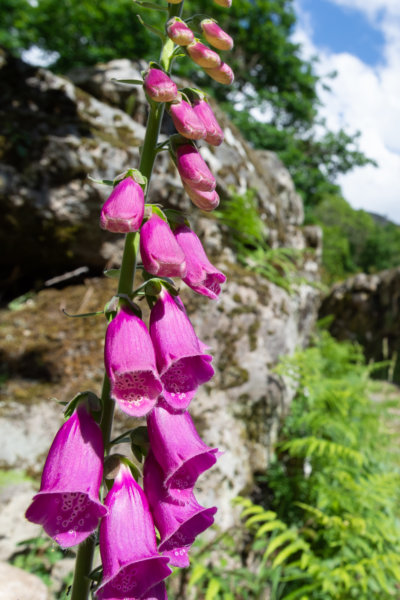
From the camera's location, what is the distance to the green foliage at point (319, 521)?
7.73 ft

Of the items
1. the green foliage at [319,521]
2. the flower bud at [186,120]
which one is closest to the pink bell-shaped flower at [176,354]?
the flower bud at [186,120]

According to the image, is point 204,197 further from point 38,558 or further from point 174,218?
point 38,558

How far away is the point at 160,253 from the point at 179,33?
0.63 metres

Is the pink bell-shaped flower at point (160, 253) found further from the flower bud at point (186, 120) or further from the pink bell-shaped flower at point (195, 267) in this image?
the flower bud at point (186, 120)

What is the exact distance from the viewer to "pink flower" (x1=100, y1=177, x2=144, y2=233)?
39.9 inches

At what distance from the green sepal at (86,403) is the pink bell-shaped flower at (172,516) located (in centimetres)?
18

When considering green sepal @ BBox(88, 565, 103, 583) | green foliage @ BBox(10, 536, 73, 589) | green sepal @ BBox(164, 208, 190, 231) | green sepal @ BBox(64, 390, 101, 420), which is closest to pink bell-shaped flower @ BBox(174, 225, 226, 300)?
green sepal @ BBox(164, 208, 190, 231)

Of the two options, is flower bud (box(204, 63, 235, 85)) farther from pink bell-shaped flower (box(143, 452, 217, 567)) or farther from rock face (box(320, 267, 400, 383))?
rock face (box(320, 267, 400, 383))

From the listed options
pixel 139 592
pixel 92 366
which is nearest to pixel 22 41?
pixel 92 366

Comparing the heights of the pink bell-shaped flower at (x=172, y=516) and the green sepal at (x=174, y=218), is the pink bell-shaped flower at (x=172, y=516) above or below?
below

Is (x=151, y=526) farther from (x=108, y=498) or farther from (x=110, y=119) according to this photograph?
(x=110, y=119)

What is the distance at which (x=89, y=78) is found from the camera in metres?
4.47

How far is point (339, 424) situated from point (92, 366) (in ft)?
6.21

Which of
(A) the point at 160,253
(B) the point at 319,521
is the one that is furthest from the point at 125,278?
(B) the point at 319,521
